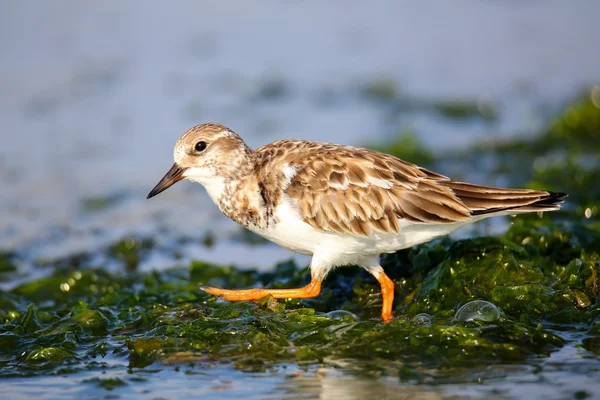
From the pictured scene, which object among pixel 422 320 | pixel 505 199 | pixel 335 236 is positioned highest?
pixel 505 199

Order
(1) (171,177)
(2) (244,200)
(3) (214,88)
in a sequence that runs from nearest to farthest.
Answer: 1. (2) (244,200)
2. (1) (171,177)
3. (3) (214,88)

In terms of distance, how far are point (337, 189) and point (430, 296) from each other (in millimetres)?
972

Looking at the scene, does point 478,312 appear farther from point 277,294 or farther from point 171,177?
point 171,177

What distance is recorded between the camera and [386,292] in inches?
238

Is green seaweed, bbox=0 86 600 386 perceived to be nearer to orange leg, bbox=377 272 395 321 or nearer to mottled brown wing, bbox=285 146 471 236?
orange leg, bbox=377 272 395 321

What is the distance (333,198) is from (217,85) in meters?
7.13

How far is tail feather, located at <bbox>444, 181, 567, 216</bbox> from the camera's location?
5676mm

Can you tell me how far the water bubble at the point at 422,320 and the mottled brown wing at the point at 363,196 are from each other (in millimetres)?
572

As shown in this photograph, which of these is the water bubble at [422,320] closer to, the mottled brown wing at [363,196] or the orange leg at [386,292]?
the orange leg at [386,292]

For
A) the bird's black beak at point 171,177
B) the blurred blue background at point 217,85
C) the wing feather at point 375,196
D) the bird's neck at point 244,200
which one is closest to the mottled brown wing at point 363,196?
the wing feather at point 375,196

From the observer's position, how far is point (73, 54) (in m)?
13.2

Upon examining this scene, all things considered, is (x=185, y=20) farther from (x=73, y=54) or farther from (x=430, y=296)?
(x=430, y=296)

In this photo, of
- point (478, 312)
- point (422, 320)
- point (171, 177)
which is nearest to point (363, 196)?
point (422, 320)

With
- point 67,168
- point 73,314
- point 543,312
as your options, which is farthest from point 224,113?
point 543,312
